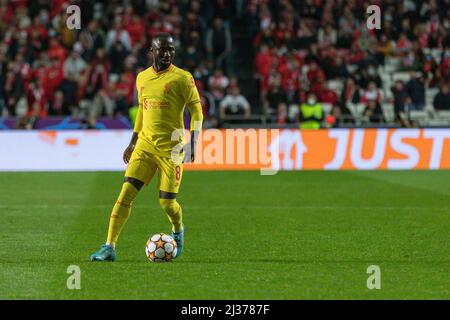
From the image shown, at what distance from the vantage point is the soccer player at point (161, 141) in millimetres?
10508

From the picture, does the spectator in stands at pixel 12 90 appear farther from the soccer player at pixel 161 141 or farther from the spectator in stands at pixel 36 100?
the soccer player at pixel 161 141

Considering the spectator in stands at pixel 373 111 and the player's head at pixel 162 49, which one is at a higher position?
the player's head at pixel 162 49

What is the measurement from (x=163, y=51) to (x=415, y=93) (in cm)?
1837

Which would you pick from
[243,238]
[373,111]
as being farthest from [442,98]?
[243,238]

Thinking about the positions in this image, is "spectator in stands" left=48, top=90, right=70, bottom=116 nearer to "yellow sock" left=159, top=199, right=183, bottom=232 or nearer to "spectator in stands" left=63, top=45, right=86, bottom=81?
"spectator in stands" left=63, top=45, right=86, bottom=81

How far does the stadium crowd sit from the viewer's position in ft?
88.1

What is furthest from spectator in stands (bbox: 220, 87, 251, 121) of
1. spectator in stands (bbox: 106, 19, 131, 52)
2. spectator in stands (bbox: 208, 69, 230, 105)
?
spectator in stands (bbox: 106, 19, 131, 52)

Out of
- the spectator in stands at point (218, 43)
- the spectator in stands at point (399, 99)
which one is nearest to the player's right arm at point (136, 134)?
the spectator in stands at point (399, 99)

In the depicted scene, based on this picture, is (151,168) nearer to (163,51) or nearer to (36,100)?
(163,51)

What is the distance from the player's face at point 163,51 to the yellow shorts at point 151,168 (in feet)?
2.67

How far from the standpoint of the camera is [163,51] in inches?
409
